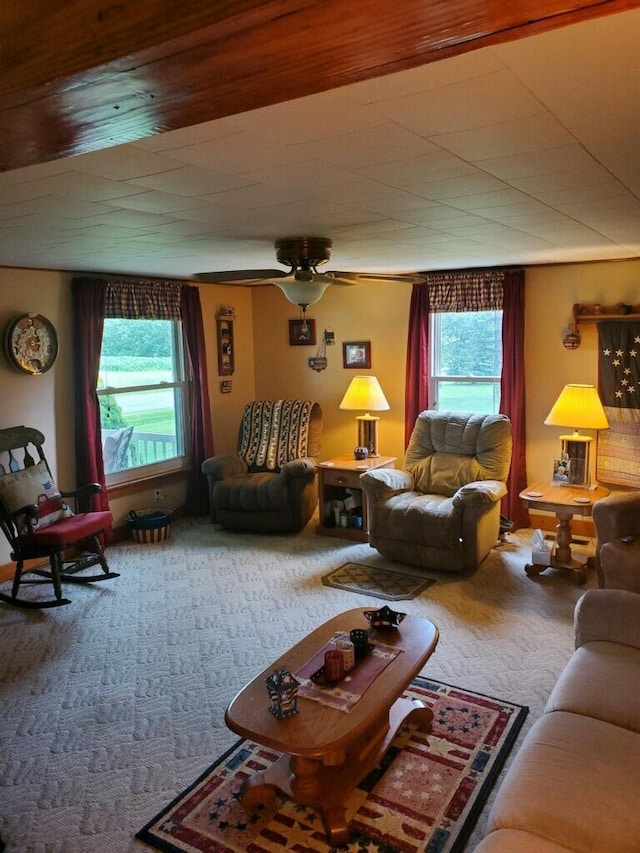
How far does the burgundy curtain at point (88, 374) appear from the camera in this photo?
482 cm

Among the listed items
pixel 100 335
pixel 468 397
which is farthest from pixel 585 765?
pixel 100 335

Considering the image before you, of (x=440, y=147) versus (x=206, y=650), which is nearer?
(x=440, y=147)

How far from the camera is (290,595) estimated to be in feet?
13.3

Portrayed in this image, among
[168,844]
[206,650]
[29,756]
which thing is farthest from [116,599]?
[168,844]

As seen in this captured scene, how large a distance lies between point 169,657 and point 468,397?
3.35 metres

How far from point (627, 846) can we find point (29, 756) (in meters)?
2.21

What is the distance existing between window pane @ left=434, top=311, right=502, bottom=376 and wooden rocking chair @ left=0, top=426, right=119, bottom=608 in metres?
3.09

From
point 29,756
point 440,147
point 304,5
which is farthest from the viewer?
point 29,756

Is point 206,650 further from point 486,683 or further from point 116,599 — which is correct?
point 486,683

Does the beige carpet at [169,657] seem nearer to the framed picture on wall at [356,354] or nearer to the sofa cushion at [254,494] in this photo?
the sofa cushion at [254,494]

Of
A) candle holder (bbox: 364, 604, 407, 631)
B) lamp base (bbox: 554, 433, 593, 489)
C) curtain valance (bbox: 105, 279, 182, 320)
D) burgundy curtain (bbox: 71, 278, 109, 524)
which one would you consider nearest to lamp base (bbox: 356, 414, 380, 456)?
lamp base (bbox: 554, 433, 593, 489)

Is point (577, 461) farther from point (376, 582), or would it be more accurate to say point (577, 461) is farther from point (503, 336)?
point (376, 582)

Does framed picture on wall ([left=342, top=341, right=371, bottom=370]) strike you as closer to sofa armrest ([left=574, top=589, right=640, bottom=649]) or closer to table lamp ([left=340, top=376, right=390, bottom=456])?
table lamp ([left=340, top=376, right=390, bottom=456])

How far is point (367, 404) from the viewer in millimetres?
5305
